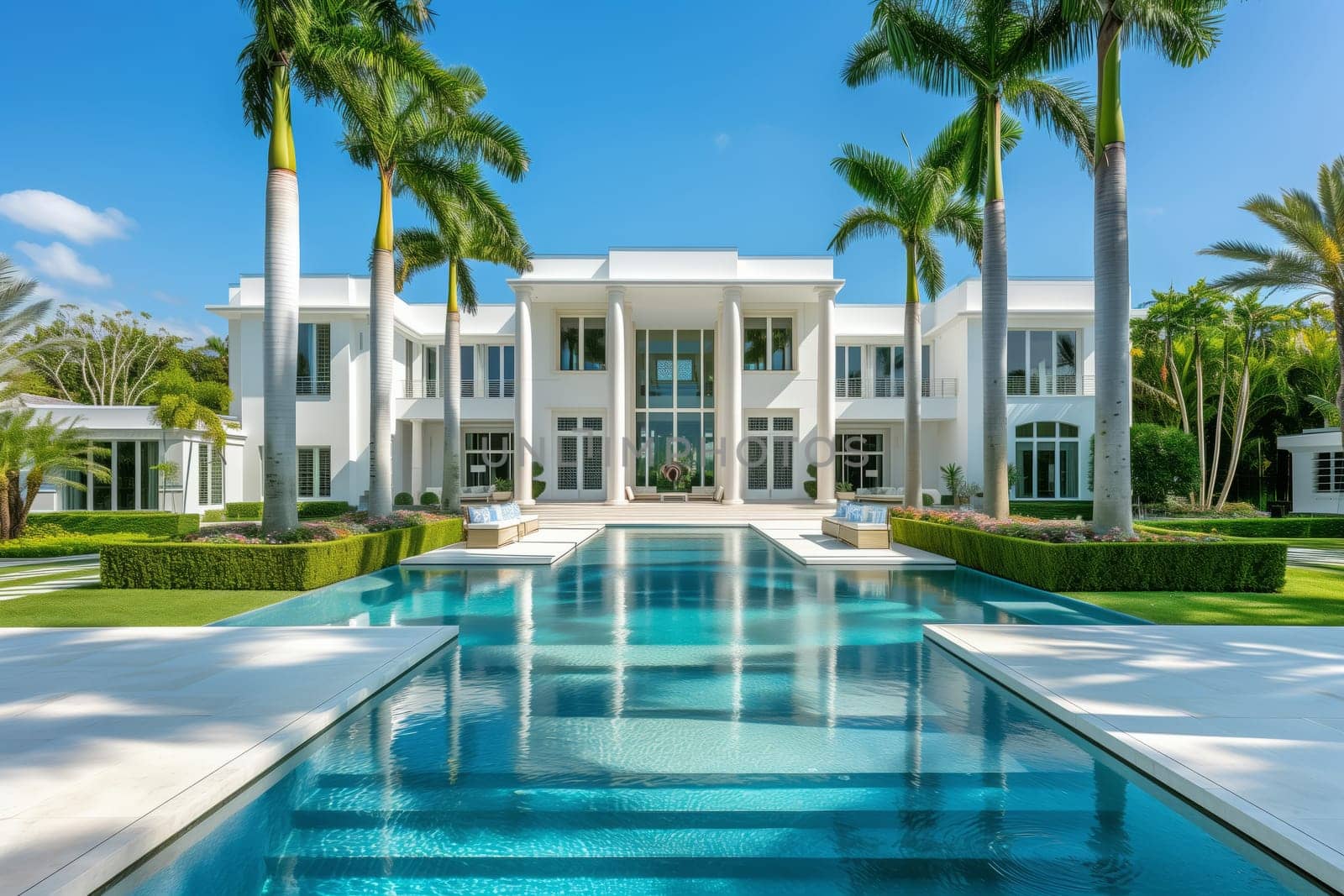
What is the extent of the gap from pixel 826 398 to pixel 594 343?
961 centimetres

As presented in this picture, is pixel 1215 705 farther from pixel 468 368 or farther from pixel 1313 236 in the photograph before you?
pixel 468 368

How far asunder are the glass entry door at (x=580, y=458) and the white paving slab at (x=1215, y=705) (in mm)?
21403

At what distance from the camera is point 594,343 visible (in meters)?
28.1

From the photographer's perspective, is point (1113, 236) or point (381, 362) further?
point (381, 362)

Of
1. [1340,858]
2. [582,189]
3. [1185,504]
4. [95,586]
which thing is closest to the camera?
[1340,858]

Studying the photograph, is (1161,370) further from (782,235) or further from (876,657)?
(876,657)

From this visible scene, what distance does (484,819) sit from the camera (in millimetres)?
3455

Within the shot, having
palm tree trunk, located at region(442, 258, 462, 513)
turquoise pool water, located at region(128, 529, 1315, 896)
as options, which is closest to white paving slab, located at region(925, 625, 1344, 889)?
turquoise pool water, located at region(128, 529, 1315, 896)

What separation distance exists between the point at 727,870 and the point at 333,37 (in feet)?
42.6

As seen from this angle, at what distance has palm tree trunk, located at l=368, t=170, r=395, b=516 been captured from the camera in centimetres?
1403

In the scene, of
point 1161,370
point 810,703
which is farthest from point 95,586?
point 1161,370

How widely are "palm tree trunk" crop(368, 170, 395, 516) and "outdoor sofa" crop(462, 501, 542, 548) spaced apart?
1.71 meters

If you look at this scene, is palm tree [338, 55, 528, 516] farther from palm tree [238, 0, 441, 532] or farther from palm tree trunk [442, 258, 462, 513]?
palm tree trunk [442, 258, 462, 513]

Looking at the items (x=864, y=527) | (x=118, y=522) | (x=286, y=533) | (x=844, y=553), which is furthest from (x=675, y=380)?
(x=286, y=533)
